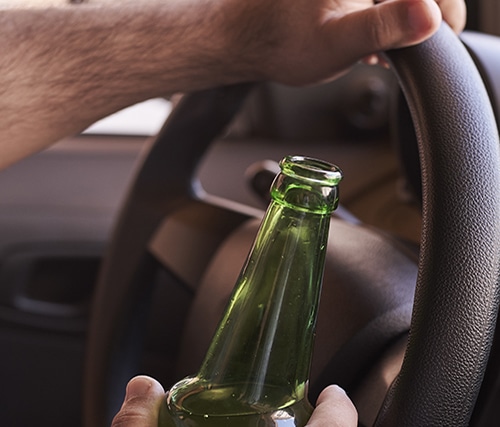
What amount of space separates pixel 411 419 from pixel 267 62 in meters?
0.40

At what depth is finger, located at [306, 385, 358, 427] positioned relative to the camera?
49 centimetres

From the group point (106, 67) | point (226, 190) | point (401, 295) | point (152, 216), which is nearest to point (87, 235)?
point (226, 190)

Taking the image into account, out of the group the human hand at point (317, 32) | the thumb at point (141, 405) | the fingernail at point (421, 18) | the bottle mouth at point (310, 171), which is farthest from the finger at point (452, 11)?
the thumb at point (141, 405)

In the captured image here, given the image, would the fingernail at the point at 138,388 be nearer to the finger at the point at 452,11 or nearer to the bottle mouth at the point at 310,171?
the bottle mouth at the point at 310,171

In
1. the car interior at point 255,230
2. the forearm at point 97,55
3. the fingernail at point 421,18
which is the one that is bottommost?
the car interior at point 255,230

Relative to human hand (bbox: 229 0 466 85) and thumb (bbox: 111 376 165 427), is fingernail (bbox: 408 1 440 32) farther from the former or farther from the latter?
thumb (bbox: 111 376 165 427)

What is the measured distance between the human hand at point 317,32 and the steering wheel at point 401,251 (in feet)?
0.16

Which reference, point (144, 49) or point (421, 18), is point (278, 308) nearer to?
point (421, 18)

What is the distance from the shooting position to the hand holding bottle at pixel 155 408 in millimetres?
492

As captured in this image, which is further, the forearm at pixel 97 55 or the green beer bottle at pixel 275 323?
the forearm at pixel 97 55

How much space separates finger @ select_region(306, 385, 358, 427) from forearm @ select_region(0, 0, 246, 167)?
36 cm

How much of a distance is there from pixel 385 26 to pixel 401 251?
0.62 ft

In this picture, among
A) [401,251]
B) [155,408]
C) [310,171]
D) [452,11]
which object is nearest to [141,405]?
[155,408]

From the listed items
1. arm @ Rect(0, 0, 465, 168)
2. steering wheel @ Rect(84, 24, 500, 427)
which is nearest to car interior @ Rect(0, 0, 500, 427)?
steering wheel @ Rect(84, 24, 500, 427)
